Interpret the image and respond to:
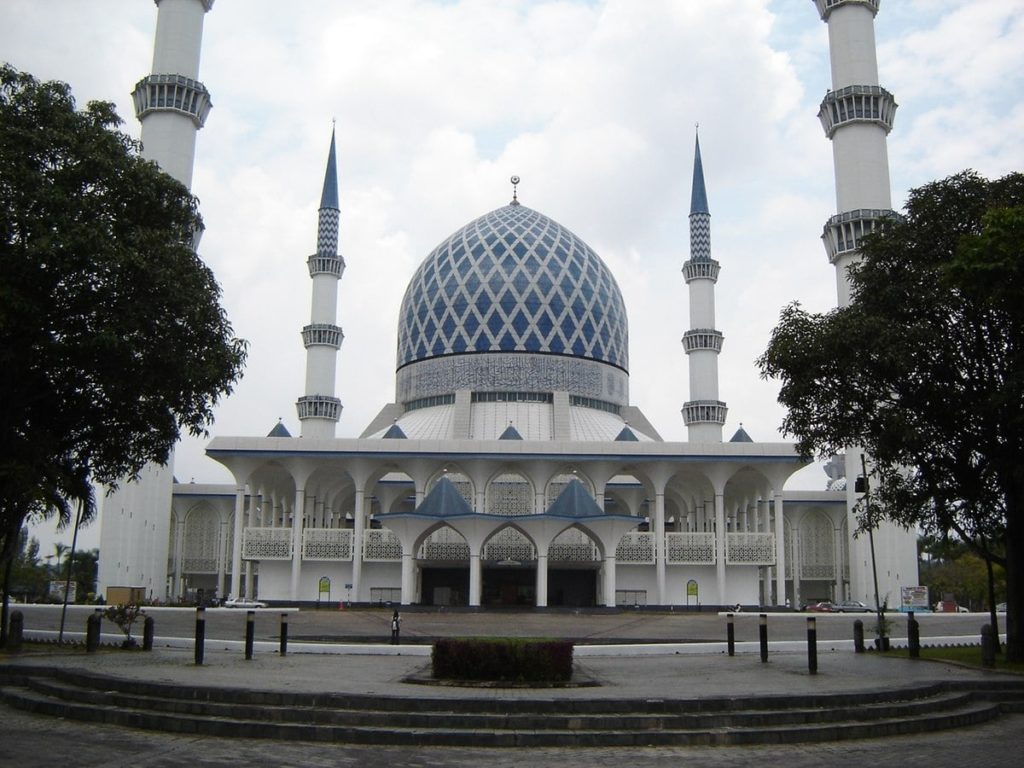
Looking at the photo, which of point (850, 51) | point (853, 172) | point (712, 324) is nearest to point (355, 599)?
point (712, 324)

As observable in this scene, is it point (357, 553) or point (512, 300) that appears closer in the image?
point (357, 553)

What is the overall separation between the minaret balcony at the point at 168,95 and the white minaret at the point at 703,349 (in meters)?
23.0

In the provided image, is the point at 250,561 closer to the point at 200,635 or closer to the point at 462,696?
the point at 200,635

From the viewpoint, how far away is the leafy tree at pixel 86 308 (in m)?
16.0

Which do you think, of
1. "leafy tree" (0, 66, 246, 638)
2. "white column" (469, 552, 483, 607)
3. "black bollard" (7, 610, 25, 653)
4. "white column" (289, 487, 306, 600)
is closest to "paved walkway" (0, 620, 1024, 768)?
"black bollard" (7, 610, 25, 653)

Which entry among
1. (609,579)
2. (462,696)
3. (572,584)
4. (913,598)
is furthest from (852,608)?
(462,696)

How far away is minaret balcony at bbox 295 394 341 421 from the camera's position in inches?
1933

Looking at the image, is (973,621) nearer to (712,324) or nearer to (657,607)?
(657,607)

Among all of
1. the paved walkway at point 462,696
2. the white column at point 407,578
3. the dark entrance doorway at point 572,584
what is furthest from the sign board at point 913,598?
the paved walkway at point 462,696

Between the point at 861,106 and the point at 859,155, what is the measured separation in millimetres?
1792

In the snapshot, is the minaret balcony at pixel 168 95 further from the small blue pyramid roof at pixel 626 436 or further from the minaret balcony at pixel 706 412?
the minaret balcony at pixel 706 412

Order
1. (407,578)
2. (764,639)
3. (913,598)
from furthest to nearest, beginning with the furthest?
(407,578), (913,598), (764,639)

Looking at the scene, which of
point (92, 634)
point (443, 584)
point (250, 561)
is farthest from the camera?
point (443, 584)

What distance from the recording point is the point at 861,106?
40.2 m
